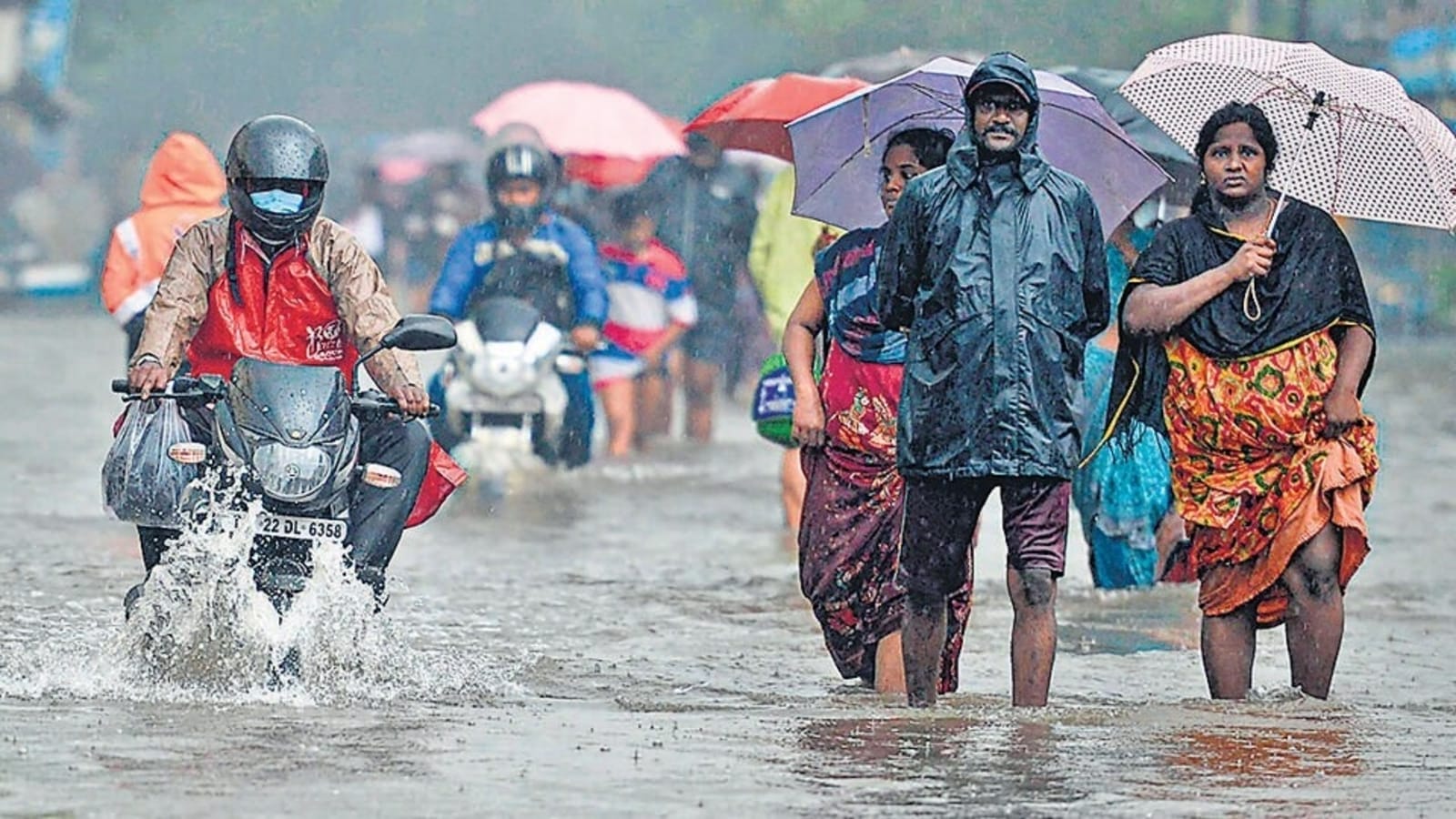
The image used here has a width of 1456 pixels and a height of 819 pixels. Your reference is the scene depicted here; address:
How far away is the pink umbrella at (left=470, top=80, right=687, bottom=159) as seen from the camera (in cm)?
1700

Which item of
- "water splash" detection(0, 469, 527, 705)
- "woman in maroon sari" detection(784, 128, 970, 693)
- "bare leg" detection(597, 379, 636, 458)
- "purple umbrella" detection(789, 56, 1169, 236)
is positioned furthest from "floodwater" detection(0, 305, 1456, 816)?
"bare leg" detection(597, 379, 636, 458)

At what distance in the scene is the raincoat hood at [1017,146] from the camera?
695cm

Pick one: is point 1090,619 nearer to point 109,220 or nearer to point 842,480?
point 842,480

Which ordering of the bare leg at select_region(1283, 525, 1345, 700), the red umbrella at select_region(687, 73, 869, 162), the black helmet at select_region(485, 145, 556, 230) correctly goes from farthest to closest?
the black helmet at select_region(485, 145, 556, 230) → the red umbrella at select_region(687, 73, 869, 162) → the bare leg at select_region(1283, 525, 1345, 700)

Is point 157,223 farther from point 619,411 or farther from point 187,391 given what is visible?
point 619,411

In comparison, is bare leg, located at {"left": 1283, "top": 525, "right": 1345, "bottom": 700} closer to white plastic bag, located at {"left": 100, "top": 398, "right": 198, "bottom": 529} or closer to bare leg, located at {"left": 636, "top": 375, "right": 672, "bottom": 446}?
white plastic bag, located at {"left": 100, "top": 398, "right": 198, "bottom": 529}

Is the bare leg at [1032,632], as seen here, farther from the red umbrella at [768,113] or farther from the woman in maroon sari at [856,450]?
the red umbrella at [768,113]

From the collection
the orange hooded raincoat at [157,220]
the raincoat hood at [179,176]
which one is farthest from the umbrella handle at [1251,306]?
the raincoat hood at [179,176]

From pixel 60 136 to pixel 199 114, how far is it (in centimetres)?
957

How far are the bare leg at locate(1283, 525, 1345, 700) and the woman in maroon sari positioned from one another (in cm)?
87

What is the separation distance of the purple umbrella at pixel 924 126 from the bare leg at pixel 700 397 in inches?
362

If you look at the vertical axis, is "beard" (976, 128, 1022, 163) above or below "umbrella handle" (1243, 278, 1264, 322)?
above

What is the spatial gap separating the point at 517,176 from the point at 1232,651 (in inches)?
255

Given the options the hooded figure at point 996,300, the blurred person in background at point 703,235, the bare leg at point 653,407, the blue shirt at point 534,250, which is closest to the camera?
the hooded figure at point 996,300
